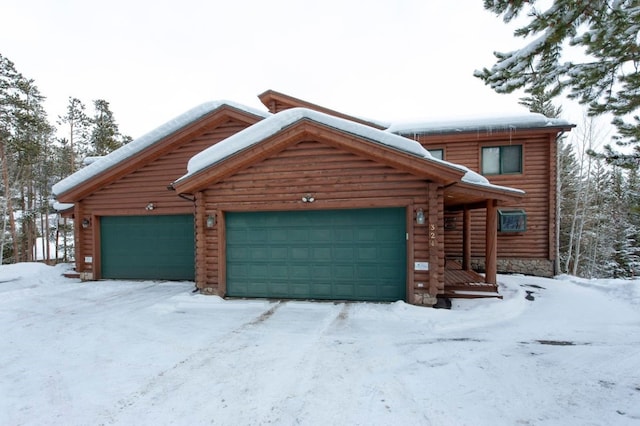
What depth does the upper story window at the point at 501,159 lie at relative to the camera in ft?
34.4

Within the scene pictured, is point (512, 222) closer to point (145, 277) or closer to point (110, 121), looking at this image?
point (145, 277)

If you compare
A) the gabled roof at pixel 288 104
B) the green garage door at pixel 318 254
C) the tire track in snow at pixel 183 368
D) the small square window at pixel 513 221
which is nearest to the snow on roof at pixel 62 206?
the green garage door at pixel 318 254

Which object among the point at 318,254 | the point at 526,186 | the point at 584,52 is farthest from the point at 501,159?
the point at 318,254

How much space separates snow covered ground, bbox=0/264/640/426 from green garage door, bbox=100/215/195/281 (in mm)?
2747

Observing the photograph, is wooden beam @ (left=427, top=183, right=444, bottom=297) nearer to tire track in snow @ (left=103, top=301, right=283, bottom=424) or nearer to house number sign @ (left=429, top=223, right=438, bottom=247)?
house number sign @ (left=429, top=223, right=438, bottom=247)

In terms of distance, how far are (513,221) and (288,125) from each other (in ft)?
30.0

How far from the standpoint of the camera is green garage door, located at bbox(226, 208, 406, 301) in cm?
637

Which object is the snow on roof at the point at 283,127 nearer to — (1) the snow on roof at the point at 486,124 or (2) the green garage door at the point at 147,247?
(2) the green garage door at the point at 147,247

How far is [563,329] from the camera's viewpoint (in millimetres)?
4887

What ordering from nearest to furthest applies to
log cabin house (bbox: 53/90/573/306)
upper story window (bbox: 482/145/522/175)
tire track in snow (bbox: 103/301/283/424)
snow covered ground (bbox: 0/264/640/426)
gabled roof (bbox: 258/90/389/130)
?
1. snow covered ground (bbox: 0/264/640/426)
2. tire track in snow (bbox: 103/301/283/424)
3. log cabin house (bbox: 53/90/573/306)
4. upper story window (bbox: 482/145/522/175)
5. gabled roof (bbox: 258/90/389/130)

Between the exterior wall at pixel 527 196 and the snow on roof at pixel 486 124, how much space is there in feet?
0.78

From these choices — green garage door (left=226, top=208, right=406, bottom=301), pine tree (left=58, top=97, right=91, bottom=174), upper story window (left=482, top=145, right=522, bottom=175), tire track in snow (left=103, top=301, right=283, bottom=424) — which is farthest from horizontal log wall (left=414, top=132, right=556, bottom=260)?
pine tree (left=58, top=97, right=91, bottom=174)

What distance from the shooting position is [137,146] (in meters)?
9.24

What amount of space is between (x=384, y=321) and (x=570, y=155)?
2342 cm
